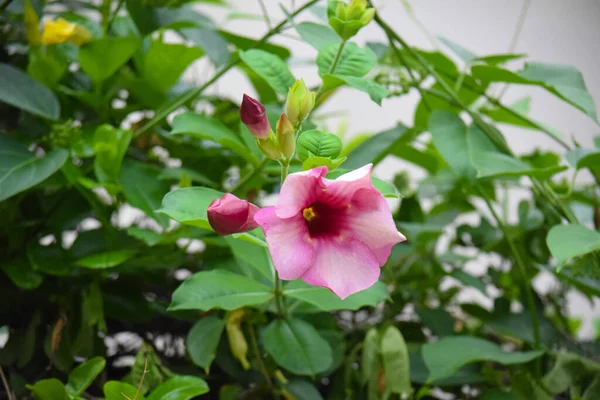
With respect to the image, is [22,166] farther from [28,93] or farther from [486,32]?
[486,32]

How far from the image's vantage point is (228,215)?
0.33m

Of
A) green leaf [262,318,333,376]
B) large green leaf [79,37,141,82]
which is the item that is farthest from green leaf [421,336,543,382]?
large green leaf [79,37,141,82]

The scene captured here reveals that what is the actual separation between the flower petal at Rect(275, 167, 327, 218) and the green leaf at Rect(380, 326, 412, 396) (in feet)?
0.92

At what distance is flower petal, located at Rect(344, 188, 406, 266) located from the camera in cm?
33

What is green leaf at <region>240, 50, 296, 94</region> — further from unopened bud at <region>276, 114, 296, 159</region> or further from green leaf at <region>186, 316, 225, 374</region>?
green leaf at <region>186, 316, 225, 374</region>

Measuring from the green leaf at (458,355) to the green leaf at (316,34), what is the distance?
12.2 inches

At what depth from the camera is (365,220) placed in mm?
341

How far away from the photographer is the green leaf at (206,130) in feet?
1.53

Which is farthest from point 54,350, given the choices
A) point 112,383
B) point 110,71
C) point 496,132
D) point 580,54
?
point 580,54

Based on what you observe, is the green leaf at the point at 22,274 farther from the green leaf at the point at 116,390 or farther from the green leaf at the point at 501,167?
the green leaf at the point at 501,167

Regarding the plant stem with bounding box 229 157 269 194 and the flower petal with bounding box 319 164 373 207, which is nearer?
the flower petal with bounding box 319 164 373 207

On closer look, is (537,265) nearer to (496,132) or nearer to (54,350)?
(496,132)

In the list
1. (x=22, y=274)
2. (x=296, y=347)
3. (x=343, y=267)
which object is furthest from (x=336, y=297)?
(x=22, y=274)

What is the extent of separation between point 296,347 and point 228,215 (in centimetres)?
21
